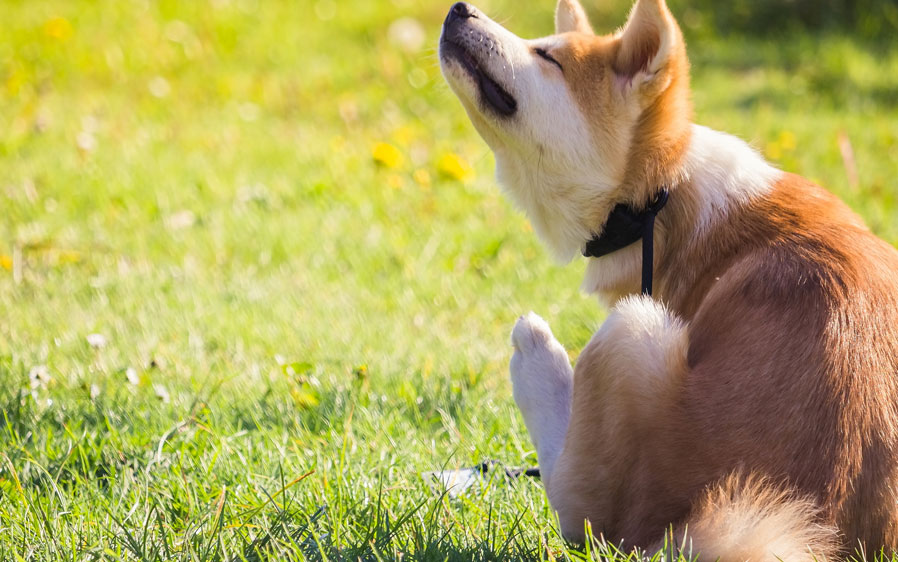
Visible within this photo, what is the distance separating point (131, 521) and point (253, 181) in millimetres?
3494

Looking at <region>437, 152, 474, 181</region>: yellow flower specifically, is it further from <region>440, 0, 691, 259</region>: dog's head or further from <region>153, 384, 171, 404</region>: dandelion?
<region>153, 384, 171, 404</region>: dandelion

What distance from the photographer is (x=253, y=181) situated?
539 centimetres

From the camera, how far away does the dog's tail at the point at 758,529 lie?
1748mm

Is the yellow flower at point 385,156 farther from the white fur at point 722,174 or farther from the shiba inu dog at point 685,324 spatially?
the white fur at point 722,174

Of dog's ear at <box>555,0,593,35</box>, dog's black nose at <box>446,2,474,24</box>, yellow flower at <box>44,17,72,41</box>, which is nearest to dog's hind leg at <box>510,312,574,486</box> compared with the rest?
dog's black nose at <box>446,2,474,24</box>

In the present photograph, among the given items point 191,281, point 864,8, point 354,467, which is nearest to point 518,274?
point 191,281

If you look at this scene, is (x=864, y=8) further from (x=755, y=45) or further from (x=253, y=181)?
(x=253, y=181)

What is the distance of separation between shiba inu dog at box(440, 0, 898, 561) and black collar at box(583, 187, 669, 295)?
0.7 inches

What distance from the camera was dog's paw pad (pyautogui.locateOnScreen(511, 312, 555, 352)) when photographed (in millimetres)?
2598

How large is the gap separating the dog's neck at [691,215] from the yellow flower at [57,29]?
577cm

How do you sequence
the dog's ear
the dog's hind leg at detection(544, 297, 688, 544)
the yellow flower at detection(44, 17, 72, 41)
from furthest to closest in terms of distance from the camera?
the yellow flower at detection(44, 17, 72, 41) → the dog's ear → the dog's hind leg at detection(544, 297, 688, 544)

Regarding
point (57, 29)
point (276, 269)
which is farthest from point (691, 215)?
point (57, 29)

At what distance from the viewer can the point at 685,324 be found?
2180mm

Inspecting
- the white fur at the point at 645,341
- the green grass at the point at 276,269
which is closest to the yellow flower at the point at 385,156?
the green grass at the point at 276,269
